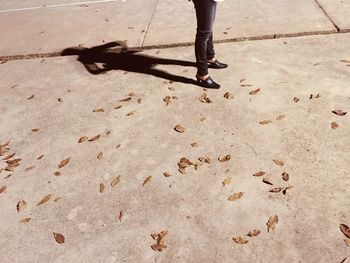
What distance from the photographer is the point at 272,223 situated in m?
2.92

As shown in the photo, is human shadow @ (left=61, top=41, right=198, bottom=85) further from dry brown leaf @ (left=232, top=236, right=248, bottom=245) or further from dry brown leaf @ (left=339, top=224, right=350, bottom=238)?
dry brown leaf @ (left=339, top=224, right=350, bottom=238)

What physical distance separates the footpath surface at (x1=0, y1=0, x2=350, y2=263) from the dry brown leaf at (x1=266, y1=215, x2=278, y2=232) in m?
0.01

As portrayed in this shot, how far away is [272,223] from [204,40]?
2.29 m

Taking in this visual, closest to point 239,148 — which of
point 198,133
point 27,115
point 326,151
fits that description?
point 198,133

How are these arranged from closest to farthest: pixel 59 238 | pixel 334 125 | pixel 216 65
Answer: pixel 59 238
pixel 334 125
pixel 216 65

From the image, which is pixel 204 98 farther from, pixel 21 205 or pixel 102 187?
pixel 21 205

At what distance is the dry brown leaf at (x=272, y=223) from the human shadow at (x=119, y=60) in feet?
7.92

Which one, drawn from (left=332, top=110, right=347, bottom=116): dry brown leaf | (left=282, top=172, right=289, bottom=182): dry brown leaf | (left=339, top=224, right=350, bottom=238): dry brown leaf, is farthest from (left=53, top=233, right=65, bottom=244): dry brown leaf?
(left=332, top=110, right=347, bottom=116): dry brown leaf

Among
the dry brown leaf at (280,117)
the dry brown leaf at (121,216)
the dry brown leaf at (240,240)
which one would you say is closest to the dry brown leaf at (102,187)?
the dry brown leaf at (121,216)

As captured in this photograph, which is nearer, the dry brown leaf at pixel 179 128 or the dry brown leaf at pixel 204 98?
the dry brown leaf at pixel 179 128

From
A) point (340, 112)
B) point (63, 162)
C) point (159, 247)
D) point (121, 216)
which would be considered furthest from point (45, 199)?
point (340, 112)

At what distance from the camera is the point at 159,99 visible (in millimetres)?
4633

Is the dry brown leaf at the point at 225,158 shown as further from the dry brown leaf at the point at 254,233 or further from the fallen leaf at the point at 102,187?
the fallen leaf at the point at 102,187

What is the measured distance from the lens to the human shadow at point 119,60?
5.26m
